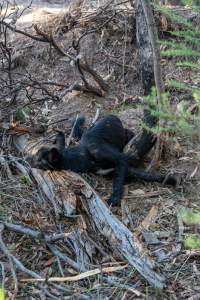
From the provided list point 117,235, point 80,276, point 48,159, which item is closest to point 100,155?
point 48,159

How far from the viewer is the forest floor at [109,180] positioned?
169 inches

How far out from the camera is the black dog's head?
18.5ft

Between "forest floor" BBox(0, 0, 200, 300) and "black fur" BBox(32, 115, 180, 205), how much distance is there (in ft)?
0.37

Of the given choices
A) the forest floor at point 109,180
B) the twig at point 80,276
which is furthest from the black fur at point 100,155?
the twig at point 80,276

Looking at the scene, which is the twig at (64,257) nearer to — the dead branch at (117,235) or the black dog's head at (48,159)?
the dead branch at (117,235)

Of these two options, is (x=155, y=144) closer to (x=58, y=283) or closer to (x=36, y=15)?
(x=58, y=283)

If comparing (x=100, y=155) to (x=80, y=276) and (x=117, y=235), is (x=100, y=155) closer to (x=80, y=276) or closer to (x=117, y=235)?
(x=117, y=235)

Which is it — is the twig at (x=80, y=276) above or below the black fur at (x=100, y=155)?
below

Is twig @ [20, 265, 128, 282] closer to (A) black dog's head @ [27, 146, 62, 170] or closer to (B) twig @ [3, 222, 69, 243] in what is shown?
(B) twig @ [3, 222, 69, 243]

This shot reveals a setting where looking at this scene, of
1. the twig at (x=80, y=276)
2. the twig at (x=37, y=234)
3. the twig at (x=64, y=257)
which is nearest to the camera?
the twig at (x=80, y=276)

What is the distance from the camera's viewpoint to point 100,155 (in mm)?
5883

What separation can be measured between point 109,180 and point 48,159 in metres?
0.68

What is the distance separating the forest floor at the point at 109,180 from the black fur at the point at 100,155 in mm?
114

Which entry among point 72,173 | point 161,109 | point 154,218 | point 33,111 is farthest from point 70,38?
point 161,109
